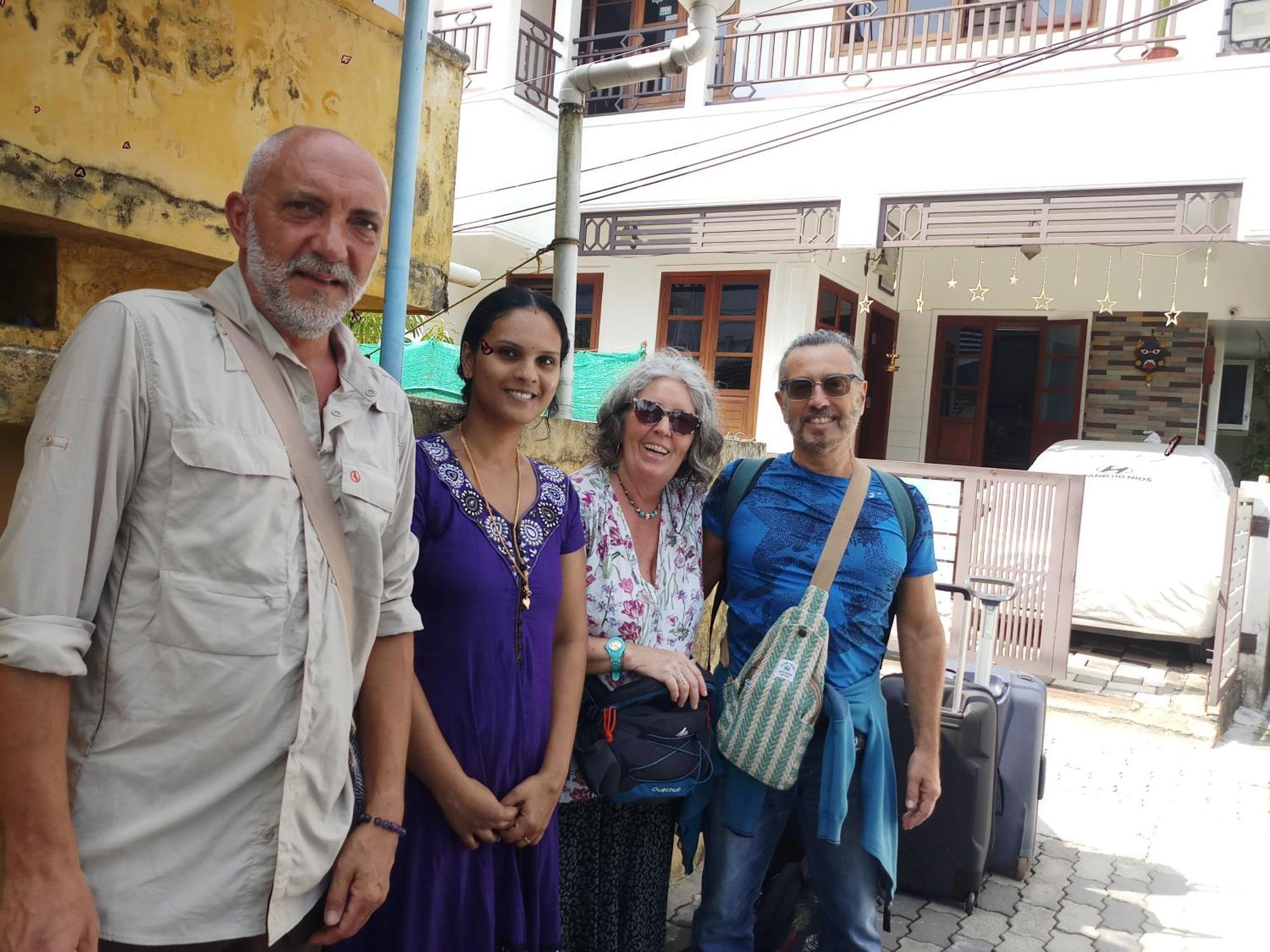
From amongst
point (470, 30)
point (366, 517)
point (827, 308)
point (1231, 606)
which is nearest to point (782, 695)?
point (366, 517)

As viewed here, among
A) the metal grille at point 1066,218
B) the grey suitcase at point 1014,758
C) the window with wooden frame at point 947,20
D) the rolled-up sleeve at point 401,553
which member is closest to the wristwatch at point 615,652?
the rolled-up sleeve at point 401,553

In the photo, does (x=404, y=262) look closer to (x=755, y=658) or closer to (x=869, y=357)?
(x=755, y=658)

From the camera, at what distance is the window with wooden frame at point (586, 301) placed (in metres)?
12.6

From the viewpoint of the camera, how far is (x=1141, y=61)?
8.98m

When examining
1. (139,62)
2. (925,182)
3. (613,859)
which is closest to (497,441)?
(613,859)

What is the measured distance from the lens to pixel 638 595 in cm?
240

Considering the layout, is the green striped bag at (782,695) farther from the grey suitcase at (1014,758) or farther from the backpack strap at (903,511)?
the grey suitcase at (1014,758)

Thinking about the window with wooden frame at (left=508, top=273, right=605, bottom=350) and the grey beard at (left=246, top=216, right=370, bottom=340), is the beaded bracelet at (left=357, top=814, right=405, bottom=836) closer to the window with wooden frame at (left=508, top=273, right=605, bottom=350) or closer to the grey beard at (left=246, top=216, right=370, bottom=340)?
the grey beard at (left=246, top=216, right=370, bottom=340)

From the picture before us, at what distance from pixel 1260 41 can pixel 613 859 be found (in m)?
9.31

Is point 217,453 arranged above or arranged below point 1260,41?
below

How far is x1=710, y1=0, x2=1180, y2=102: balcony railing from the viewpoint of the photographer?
30.9ft

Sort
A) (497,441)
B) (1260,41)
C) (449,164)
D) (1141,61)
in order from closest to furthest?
(497,441), (449,164), (1260,41), (1141,61)

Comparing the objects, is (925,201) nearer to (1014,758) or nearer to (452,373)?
(452,373)

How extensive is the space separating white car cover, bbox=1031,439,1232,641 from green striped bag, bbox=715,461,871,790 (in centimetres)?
623
